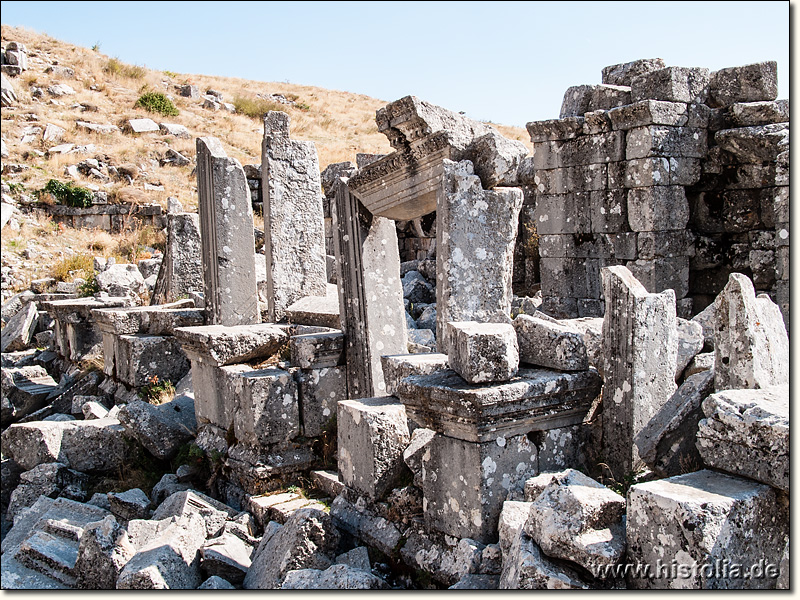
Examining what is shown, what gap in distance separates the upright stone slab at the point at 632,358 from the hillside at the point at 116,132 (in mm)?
14292

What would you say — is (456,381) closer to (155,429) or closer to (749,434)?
(749,434)

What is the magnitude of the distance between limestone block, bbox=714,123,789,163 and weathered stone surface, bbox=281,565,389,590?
7.73 metres

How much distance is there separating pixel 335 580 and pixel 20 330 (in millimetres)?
10819

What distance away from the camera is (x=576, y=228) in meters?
10.5

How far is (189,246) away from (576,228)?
5.86 metres

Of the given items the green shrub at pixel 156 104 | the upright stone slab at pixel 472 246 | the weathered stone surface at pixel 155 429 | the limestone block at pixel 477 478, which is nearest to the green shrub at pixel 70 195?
the green shrub at pixel 156 104

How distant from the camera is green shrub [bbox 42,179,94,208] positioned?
18828 millimetres

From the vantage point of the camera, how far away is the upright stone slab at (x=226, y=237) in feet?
23.6

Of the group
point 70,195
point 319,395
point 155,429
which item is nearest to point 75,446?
point 155,429

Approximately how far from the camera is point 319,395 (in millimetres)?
6215

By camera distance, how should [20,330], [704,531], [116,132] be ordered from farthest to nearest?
[116,132]
[20,330]
[704,531]

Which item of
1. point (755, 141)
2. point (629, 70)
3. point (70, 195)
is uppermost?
point (629, 70)

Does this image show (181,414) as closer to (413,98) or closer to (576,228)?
(413,98)

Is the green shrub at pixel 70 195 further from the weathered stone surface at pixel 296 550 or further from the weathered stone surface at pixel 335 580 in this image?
the weathered stone surface at pixel 335 580
